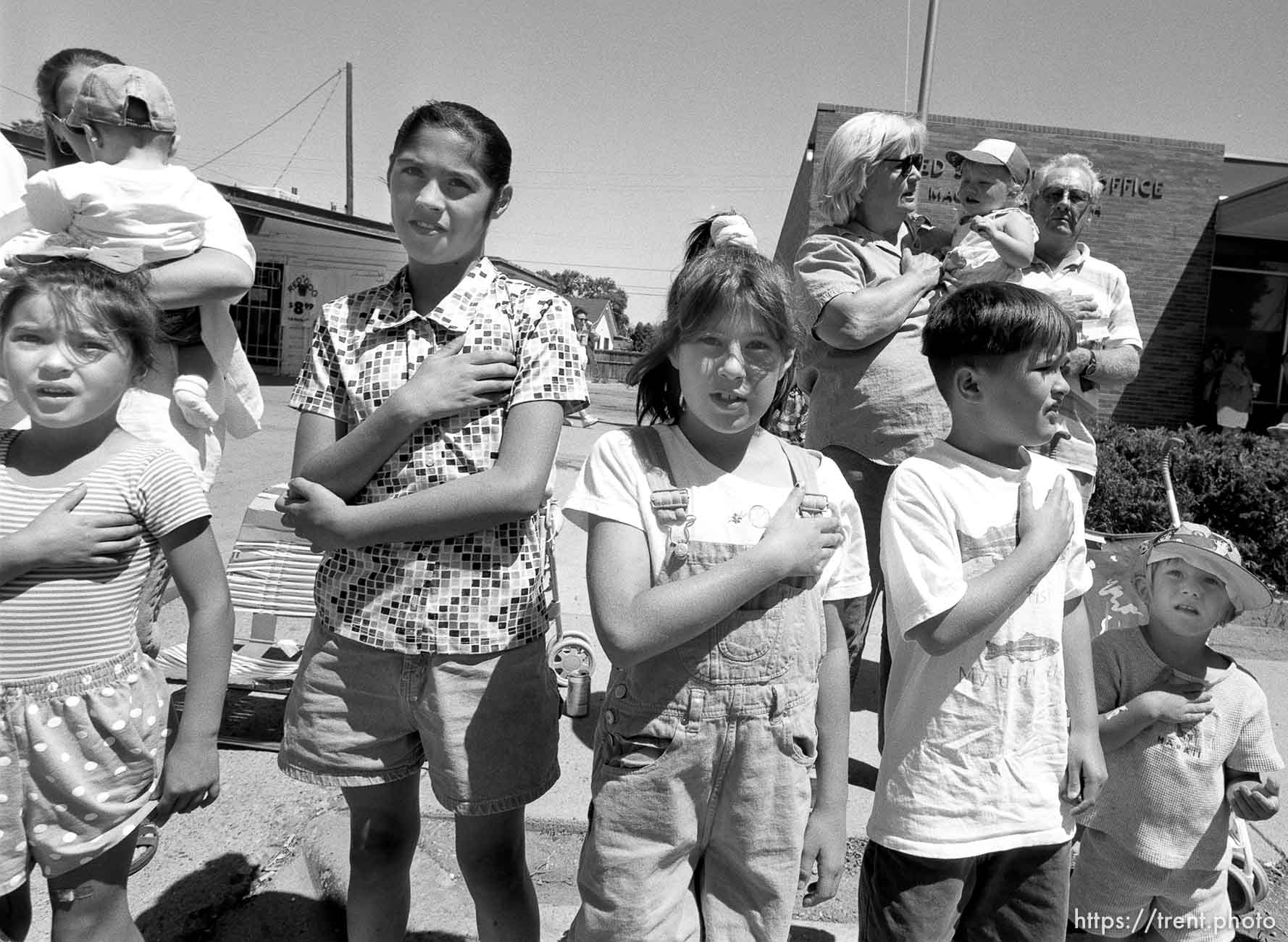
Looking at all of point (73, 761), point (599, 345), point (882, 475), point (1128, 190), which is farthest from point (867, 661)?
point (599, 345)

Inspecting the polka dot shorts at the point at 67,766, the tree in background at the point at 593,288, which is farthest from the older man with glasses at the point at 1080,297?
the tree in background at the point at 593,288

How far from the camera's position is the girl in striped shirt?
165 centimetres

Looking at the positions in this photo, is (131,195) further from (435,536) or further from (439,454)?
(435,536)

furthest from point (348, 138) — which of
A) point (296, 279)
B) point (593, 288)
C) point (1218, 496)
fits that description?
point (593, 288)

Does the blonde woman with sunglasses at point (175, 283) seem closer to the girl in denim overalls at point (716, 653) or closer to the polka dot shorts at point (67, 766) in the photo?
the polka dot shorts at point (67, 766)

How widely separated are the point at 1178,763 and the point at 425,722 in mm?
1761

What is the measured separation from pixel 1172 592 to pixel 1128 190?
1927cm

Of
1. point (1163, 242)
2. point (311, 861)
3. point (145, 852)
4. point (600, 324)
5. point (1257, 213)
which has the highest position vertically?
point (1257, 213)

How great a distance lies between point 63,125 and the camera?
238cm

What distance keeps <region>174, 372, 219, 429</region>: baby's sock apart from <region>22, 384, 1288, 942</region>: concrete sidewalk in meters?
0.90

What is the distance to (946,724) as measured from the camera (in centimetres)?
192

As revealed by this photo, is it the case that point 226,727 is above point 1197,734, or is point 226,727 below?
below

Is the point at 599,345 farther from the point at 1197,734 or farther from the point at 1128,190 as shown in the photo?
the point at 1197,734

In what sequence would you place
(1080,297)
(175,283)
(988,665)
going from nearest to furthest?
1. (988,665)
2. (175,283)
3. (1080,297)
